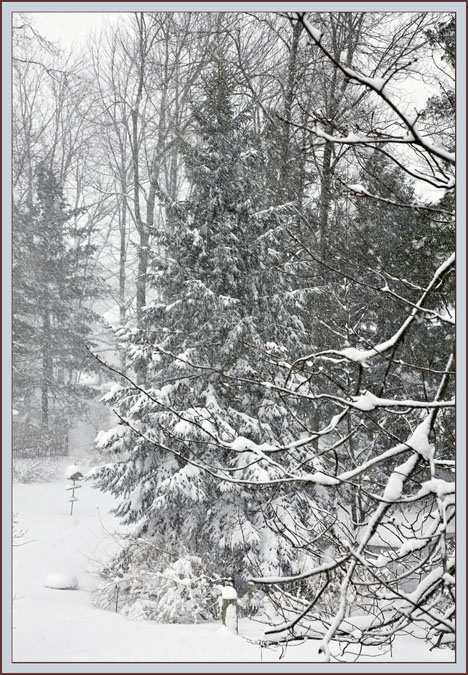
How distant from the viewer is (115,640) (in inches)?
193

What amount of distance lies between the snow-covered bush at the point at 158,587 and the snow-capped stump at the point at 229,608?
235mm

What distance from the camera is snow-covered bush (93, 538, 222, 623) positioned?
19.7 ft

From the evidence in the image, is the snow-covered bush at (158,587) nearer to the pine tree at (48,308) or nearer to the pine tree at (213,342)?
the pine tree at (213,342)

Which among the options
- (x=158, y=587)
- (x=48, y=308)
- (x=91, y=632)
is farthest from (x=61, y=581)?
(x=48, y=308)

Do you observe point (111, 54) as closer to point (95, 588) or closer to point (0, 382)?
point (0, 382)

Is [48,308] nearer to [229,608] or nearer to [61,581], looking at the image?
[61,581]

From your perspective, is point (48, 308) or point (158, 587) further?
point (48, 308)

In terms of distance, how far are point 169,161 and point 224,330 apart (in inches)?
194

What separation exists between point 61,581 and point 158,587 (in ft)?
4.83

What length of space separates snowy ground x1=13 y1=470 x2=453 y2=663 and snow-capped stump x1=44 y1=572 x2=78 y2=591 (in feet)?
0.31

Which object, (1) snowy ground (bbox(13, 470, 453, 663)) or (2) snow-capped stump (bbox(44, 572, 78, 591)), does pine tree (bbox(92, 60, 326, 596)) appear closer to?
(1) snowy ground (bbox(13, 470, 453, 663))

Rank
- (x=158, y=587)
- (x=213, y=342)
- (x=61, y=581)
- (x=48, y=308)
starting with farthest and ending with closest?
1. (x=48, y=308)
2. (x=61, y=581)
3. (x=213, y=342)
4. (x=158, y=587)

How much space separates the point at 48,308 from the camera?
1125cm

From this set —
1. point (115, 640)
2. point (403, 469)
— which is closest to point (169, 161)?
point (115, 640)
